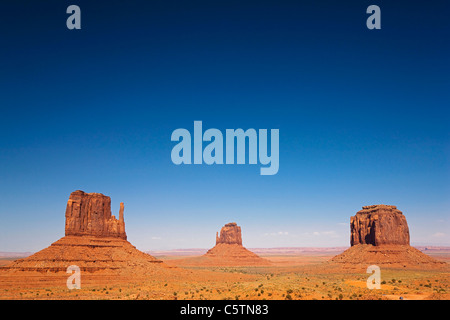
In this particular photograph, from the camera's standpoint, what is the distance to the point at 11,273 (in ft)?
242

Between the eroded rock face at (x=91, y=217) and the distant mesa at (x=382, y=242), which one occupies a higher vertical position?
the eroded rock face at (x=91, y=217)

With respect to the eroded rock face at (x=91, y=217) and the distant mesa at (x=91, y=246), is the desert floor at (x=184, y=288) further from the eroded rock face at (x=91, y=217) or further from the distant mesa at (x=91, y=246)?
the eroded rock face at (x=91, y=217)

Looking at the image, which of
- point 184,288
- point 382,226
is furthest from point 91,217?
point 382,226

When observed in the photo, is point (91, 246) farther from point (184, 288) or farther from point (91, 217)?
point (184, 288)

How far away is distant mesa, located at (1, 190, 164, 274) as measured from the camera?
3032 inches

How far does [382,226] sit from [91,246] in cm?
9732

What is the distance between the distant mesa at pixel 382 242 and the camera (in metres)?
116

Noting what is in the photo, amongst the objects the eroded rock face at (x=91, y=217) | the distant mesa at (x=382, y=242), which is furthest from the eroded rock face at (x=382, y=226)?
the eroded rock face at (x=91, y=217)

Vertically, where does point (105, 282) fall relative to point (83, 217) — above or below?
below
